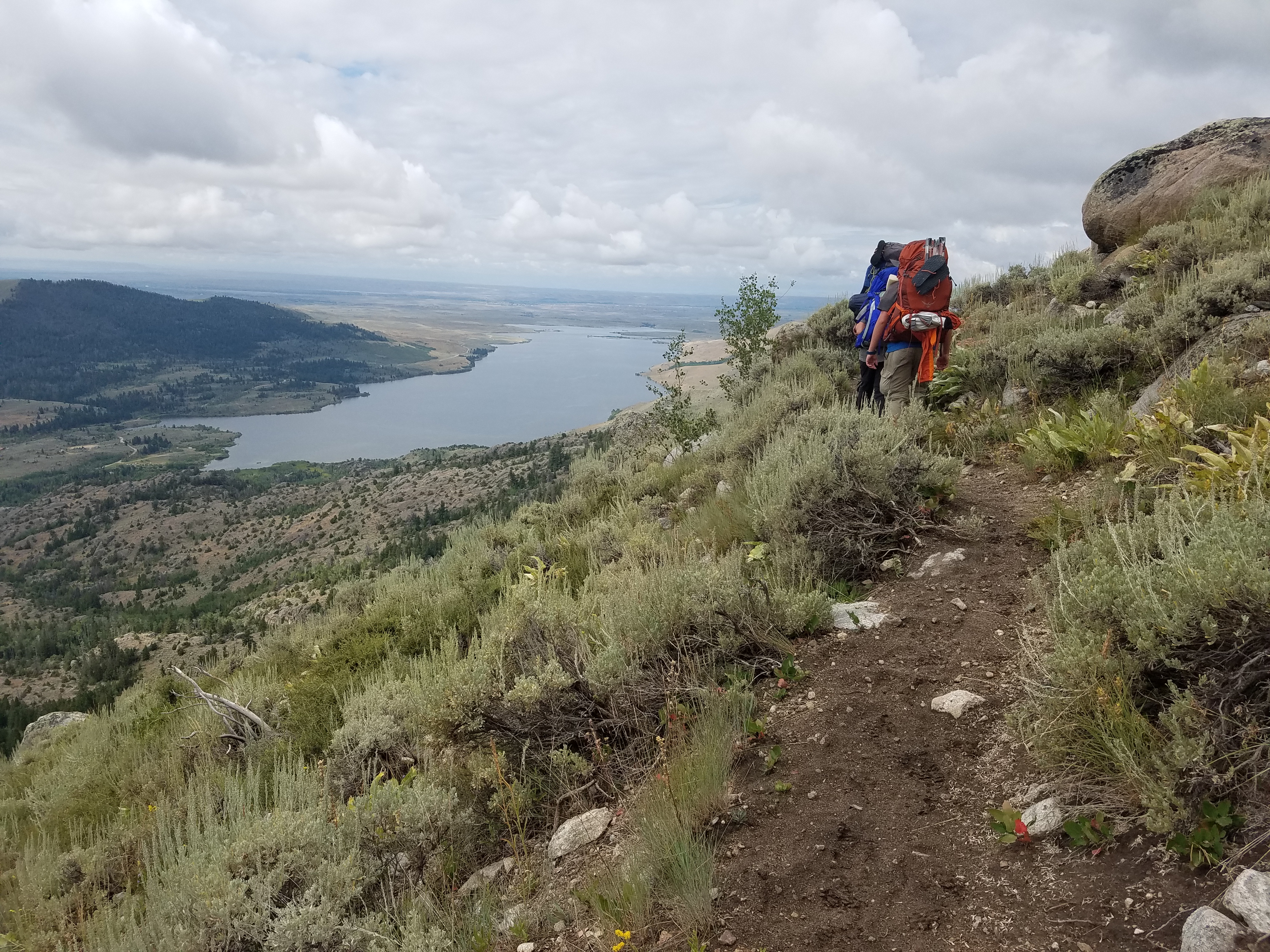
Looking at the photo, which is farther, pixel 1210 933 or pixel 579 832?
pixel 579 832

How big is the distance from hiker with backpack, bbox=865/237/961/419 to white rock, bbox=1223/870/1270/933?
17.5 feet

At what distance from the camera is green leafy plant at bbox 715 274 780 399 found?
1388cm

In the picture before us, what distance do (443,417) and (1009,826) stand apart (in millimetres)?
154106

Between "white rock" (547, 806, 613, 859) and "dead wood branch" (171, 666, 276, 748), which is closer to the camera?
"white rock" (547, 806, 613, 859)

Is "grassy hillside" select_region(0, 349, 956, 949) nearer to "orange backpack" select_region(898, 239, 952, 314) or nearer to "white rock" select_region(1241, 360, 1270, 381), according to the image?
"orange backpack" select_region(898, 239, 952, 314)

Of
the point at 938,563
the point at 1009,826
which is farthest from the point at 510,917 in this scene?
the point at 938,563

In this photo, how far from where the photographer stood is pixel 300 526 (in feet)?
233

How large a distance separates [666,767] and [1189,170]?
42.4ft

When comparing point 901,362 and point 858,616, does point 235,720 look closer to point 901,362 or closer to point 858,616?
point 858,616

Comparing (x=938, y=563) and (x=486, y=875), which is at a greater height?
(x=938, y=563)

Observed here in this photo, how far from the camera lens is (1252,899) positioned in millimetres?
1586

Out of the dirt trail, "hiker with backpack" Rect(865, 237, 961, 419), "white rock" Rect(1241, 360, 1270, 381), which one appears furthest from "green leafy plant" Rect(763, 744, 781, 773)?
"white rock" Rect(1241, 360, 1270, 381)

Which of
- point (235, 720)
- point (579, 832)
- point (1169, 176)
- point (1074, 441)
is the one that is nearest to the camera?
point (579, 832)

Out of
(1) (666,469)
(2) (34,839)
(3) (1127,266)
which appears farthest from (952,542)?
(3) (1127,266)
